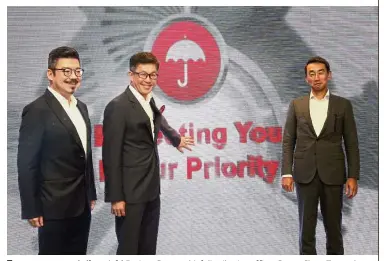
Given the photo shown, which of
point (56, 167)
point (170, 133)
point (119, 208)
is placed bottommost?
point (119, 208)

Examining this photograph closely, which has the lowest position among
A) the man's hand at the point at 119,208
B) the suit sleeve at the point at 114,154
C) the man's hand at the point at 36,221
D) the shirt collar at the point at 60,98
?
the man's hand at the point at 36,221

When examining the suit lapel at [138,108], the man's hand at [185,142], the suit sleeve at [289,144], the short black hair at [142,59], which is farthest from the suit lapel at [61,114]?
the suit sleeve at [289,144]

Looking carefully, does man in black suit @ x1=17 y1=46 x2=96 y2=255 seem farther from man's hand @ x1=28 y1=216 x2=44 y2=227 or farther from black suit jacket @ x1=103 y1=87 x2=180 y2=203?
black suit jacket @ x1=103 y1=87 x2=180 y2=203

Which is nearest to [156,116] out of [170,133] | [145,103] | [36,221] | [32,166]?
[145,103]

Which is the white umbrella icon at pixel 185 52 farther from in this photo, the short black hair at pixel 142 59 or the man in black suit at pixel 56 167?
the man in black suit at pixel 56 167

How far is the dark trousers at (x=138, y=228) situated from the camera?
2525 mm

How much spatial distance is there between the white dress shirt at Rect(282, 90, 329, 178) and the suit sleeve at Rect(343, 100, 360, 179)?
0.13m

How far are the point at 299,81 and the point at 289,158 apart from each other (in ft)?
1.60

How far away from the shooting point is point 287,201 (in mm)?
2932

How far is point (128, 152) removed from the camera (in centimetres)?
251

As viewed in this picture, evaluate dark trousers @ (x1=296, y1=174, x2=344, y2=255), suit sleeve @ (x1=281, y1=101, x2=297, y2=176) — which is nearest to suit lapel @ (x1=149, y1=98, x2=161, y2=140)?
suit sleeve @ (x1=281, y1=101, x2=297, y2=176)

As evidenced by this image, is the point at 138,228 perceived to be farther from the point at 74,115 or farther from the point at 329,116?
the point at 329,116

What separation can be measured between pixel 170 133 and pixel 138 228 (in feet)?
1.96

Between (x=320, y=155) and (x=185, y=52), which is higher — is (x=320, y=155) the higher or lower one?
the lower one
